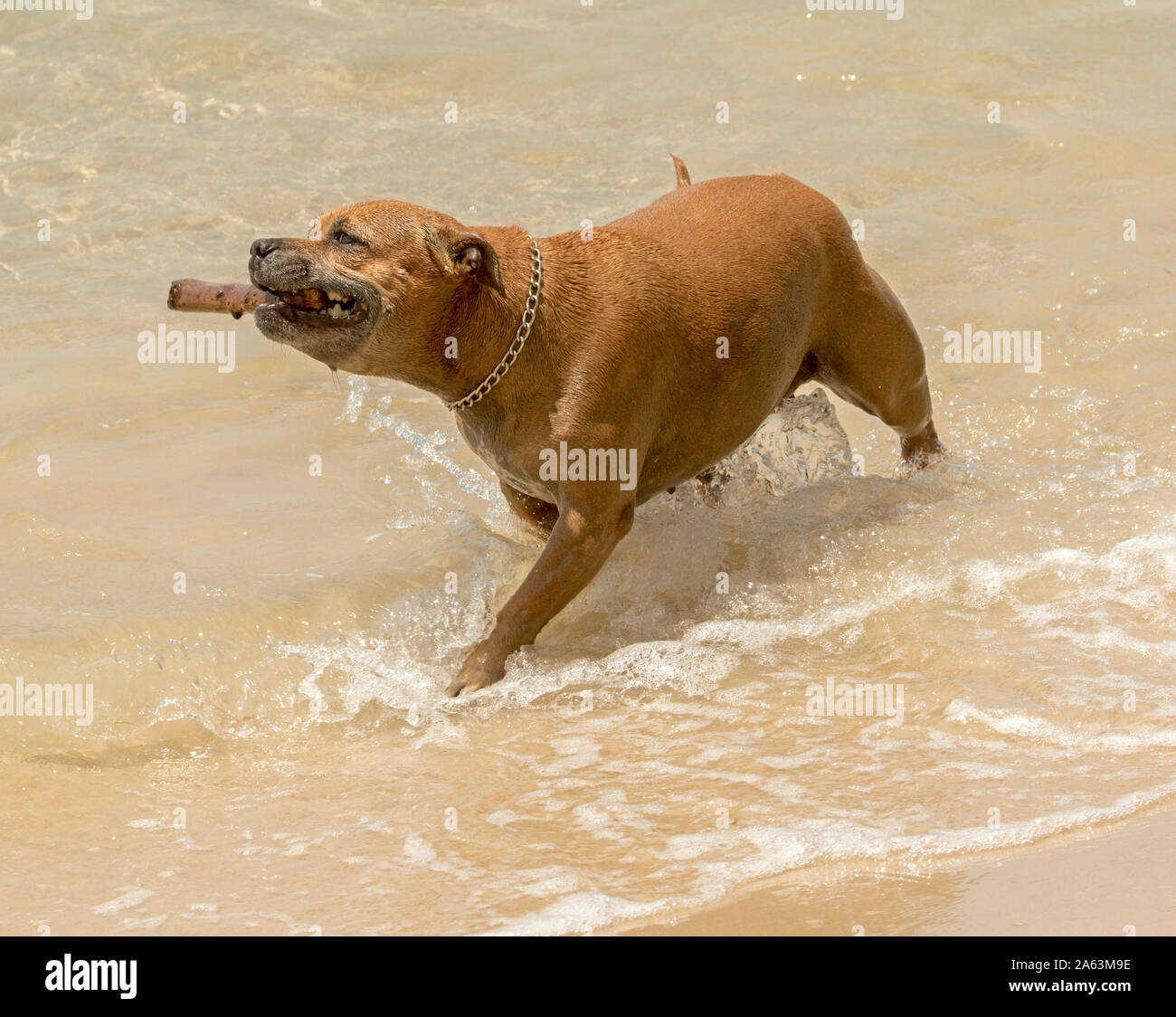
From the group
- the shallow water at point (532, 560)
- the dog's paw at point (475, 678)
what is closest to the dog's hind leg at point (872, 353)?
the shallow water at point (532, 560)

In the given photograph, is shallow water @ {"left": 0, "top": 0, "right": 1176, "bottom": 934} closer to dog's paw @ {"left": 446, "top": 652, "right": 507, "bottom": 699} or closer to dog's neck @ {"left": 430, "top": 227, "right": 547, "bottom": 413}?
dog's paw @ {"left": 446, "top": 652, "right": 507, "bottom": 699}

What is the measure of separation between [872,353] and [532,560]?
144 cm

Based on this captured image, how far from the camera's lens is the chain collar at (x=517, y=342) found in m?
4.59

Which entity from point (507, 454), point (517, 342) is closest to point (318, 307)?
point (517, 342)

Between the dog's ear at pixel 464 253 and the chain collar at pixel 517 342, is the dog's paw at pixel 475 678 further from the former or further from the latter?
the dog's ear at pixel 464 253

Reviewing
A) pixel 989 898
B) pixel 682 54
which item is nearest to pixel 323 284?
pixel 989 898

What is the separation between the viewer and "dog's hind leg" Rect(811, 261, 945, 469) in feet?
18.3

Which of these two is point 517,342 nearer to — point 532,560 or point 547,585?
point 547,585

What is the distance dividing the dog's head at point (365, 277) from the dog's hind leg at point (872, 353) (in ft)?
5.30

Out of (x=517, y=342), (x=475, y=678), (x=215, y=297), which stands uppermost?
(x=215, y=297)

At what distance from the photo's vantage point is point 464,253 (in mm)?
4414

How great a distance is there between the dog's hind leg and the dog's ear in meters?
1.59

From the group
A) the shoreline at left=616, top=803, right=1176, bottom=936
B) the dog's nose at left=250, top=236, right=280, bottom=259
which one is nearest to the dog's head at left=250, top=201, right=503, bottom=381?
the dog's nose at left=250, top=236, right=280, bottom=259

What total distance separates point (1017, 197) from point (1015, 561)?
4810mm
